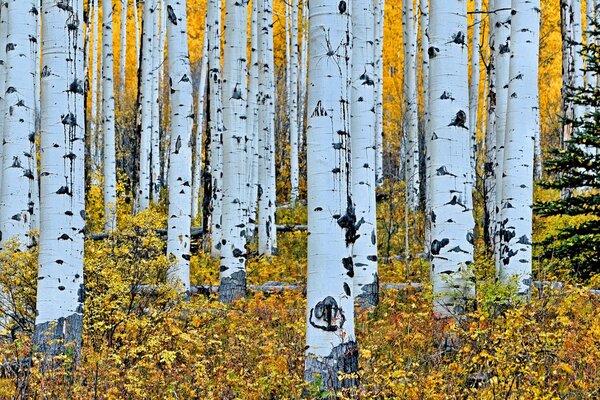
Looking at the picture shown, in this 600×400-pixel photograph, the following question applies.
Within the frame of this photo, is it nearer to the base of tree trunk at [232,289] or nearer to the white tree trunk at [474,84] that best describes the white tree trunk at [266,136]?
the base of tree trunk at [232,289]

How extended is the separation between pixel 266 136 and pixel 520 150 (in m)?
8.32

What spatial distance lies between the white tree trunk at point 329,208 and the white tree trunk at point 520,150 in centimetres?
332

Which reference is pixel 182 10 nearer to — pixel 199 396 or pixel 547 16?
pixel 199 396

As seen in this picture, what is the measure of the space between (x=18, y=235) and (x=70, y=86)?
2.47 m

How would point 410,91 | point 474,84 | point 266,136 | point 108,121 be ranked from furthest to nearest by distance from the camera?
point 474,84, point 410,91, point 266,136, point 108,121

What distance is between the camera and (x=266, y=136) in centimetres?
1538

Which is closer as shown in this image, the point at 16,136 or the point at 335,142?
the point at 335,142

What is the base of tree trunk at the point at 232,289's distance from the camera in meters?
9.96

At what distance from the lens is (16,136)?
8289 mm

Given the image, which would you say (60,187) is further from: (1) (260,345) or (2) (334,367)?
(2) (334,367)

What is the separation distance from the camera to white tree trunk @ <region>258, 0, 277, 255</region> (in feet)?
45.0

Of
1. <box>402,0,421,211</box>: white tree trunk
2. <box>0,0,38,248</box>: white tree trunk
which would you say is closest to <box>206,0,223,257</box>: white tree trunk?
Result: <box>402,0,421,211</box>: white tree trunk

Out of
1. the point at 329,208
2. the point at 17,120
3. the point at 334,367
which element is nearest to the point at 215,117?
the point at 17,120

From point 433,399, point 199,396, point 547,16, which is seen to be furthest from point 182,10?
point 547,16
